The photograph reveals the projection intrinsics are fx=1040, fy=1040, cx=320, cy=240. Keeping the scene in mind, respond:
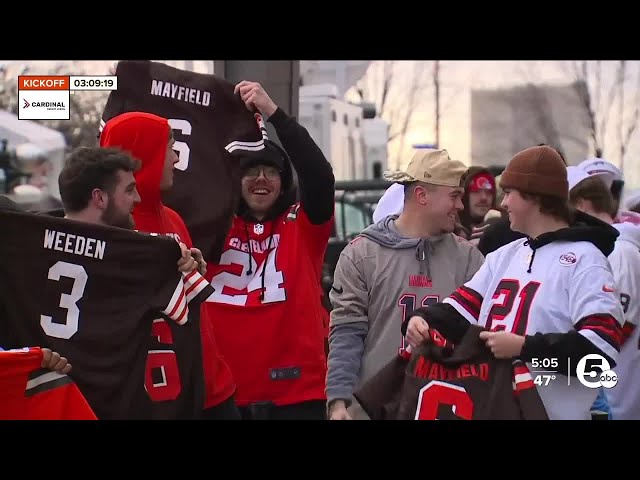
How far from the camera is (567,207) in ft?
13.4

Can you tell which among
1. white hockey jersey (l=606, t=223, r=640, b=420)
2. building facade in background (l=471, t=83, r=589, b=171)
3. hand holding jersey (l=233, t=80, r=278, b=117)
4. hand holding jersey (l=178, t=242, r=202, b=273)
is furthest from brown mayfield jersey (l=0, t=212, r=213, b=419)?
building facade in background (l=471, t=83, r=589, b=171)

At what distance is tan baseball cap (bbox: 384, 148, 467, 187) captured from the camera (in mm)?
4781

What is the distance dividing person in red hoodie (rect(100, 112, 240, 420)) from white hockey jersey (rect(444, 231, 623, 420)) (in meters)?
1.31

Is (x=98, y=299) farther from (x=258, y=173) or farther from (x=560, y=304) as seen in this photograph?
(x=560, y=304)

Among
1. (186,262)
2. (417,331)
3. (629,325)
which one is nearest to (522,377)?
(417,331)

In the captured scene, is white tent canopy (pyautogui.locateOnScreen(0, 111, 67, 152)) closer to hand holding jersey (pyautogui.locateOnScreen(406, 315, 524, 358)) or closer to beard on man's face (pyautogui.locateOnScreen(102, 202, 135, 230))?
beard on man's face (pyautogui.locateOnScreen(102, 202, 135, 230))

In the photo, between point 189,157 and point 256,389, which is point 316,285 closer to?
point 256,389

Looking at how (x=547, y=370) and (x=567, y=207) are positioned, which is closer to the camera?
(x=547, y=370)

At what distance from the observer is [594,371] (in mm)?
3762

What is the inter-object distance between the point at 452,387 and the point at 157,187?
1690mm

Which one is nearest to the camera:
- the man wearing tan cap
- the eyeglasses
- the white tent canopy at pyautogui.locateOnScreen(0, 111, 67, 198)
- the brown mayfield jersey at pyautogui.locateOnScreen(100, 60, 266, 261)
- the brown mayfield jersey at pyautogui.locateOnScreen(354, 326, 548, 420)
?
the brown mayfield jersey at pyautogui.locateOnScreen(354, 326, 548, 420)
